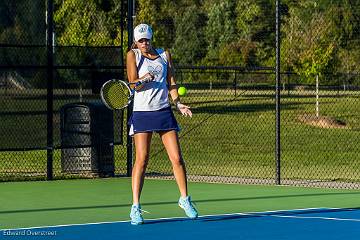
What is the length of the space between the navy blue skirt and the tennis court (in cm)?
96

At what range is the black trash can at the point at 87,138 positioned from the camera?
55.0ft

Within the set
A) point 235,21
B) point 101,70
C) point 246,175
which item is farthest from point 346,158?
point 235,21

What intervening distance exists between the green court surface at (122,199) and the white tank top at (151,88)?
4.22ft

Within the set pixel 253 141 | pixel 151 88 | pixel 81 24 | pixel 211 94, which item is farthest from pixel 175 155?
pixel 211 94

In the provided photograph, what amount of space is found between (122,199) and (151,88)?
2.70 m

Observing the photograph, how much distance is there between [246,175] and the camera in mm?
18375

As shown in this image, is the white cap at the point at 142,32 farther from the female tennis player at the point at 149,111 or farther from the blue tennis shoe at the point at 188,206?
the blue tennis shoe at the point at 188,206

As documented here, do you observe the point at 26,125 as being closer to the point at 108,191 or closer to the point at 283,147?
the point at 108,191

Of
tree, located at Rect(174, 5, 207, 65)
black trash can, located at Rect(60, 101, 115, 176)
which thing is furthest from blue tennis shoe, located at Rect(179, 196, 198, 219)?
tree, located at Rect(174, 5, 207, 65)

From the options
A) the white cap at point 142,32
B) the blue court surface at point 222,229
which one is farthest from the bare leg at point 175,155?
the white cap at point 142,32

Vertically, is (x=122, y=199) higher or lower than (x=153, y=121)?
lower

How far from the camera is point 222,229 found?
1139 centimetres

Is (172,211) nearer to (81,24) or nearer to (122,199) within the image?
(122,199)

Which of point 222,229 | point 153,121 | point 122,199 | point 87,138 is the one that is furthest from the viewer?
point 87,138
